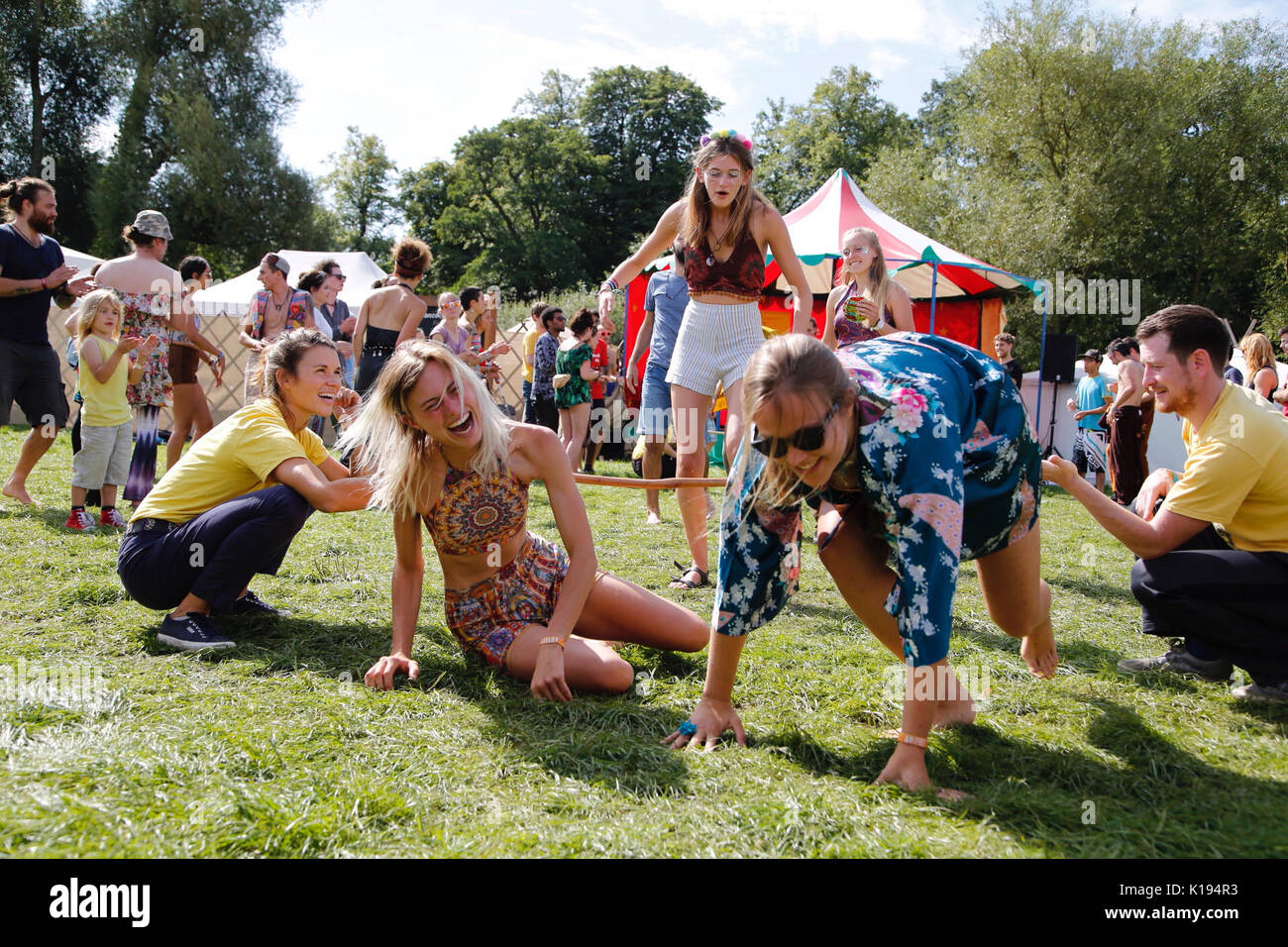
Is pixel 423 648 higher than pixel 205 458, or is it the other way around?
pixel 205 458

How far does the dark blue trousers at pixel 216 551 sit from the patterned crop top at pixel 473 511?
31.5 inches

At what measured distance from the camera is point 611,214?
4512 cm

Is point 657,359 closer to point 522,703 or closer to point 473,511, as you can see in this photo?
point 473,511

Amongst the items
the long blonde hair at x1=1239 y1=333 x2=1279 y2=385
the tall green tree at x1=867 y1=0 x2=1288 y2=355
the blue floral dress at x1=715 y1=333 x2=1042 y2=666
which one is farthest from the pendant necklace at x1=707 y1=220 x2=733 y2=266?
the tall green tree at x1=867 y1=0 x2=1288 y2=355

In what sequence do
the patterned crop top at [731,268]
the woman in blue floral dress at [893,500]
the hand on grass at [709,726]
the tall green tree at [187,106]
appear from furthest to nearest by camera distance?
the tall green tree at [187,106]
the patterned crop top at [731,268]
the hand on grass at [709,726]
the woman in blue floral dress at [893,500]

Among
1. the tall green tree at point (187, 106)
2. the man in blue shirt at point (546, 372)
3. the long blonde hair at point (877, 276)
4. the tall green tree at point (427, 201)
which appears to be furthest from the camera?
the tall green tree at point (427, 201)

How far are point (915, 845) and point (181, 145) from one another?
31.3 meters

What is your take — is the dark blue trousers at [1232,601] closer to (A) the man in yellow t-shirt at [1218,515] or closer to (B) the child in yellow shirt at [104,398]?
(A) the man in yellow t-shirt at [1218,515]

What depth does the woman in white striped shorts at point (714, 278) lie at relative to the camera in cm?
445

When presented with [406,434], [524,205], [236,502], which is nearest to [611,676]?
[406,434]

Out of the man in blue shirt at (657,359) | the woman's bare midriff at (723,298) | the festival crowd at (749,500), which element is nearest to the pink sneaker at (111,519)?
the festival crowd at (749,500)

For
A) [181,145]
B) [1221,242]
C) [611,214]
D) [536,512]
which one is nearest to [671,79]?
[611,214]

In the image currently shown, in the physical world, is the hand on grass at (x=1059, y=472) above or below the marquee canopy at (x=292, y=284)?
below
